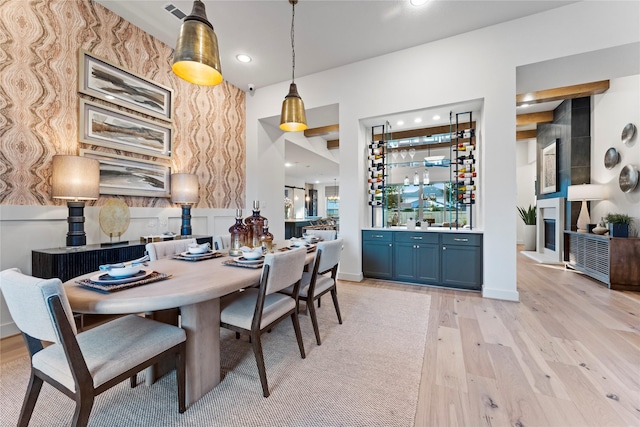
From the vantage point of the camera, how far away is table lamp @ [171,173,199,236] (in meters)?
3.45

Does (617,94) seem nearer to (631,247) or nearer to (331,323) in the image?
(631,247)

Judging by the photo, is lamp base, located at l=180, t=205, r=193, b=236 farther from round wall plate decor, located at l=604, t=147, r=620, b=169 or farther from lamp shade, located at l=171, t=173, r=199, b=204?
round wall plate decor, located at l=604, t=147, r=620, b=169

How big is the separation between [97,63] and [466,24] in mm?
4162

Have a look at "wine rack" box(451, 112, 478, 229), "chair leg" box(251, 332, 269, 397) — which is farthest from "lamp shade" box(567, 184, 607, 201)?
"chair leg" box(251, 332, 269, 397)

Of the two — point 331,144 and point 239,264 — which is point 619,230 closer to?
point 239,264

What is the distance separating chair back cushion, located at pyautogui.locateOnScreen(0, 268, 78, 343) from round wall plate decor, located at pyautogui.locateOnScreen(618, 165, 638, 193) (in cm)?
601

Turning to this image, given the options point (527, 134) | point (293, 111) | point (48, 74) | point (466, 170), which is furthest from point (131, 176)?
point (527, 134)

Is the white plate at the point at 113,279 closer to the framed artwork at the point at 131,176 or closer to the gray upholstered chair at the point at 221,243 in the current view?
the gray upholstered chair at the point at 221,243

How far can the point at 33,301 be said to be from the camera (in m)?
0.95

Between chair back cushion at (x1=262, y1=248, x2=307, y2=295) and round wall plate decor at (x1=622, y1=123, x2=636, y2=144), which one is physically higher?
round wall plate decor at (x1=622, y1=123, x2=636, y2=144)

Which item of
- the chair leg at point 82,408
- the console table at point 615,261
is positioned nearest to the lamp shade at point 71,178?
the chair leg at point 82,408

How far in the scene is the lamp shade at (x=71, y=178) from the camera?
7.55 ft

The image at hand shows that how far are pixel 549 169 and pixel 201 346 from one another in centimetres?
768

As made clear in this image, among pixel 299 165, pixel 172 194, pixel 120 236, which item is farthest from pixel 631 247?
pixel 299 165
